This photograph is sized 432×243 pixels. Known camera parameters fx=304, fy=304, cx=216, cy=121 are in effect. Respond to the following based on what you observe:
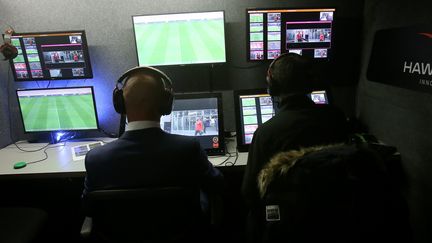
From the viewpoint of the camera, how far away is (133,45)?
7.01 ft

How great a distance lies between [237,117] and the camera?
1830mm

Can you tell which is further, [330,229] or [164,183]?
[164,183]

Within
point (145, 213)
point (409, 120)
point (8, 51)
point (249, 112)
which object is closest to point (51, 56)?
point (8, 51)

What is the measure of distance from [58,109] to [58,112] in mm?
21

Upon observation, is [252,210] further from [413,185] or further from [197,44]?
[197,44]

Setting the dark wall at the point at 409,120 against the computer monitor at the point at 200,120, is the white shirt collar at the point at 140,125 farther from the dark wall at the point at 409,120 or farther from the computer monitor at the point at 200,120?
the dark wall at the point at 409,120

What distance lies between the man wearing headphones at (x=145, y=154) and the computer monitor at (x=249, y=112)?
2.28 ft

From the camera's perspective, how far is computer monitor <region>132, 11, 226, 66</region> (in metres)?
1.90

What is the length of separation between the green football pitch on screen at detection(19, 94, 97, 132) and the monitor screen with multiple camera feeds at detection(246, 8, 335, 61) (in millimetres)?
1162

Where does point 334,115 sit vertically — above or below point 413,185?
above

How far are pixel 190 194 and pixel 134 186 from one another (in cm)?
19

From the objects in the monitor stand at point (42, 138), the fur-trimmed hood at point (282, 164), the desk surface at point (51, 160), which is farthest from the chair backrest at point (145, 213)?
the monitor stand at point (42, 138)

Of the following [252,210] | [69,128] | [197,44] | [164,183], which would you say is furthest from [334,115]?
[69,128]

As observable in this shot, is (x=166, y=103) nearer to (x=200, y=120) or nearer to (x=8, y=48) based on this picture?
(x=200, y=120)
